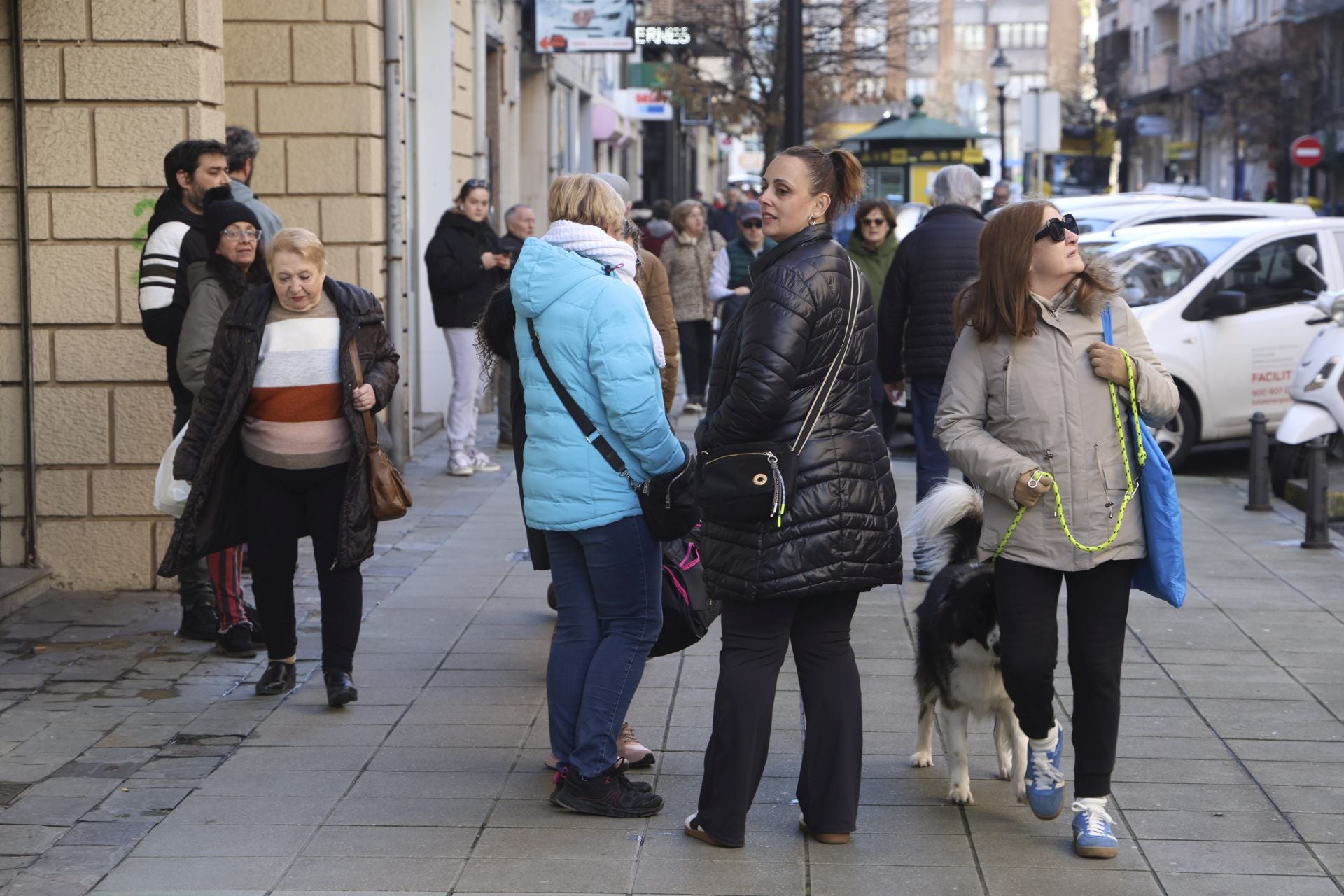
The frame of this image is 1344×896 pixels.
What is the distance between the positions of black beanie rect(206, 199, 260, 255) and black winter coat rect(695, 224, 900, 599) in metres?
2.88

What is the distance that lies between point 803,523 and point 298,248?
239 cm

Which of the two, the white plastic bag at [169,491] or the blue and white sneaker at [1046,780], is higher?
the white plastic bag at [169,491]

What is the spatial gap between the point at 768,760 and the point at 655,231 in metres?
13.2

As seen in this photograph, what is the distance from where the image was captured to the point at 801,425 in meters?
4.52

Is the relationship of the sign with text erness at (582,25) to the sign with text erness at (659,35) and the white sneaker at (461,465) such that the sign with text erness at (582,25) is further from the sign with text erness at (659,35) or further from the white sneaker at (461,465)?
the white sneaker at (461,465)

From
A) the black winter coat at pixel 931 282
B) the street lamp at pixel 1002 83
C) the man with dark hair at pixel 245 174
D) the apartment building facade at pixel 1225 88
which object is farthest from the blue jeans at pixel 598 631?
the apartment building facade at pixel 1225 88

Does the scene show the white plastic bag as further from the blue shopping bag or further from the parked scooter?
the parked scooter

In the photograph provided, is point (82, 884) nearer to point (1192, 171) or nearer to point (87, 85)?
point (87, 85)

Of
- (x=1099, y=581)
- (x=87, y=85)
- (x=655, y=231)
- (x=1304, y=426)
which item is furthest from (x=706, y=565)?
(x=655, y=231)

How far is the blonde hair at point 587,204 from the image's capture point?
16.4ft

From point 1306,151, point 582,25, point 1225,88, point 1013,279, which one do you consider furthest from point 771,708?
point 1225,88

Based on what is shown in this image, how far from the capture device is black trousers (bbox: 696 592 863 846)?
15.5 feet

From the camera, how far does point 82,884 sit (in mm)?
4570

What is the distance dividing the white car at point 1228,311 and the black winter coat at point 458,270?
14.8 feet
